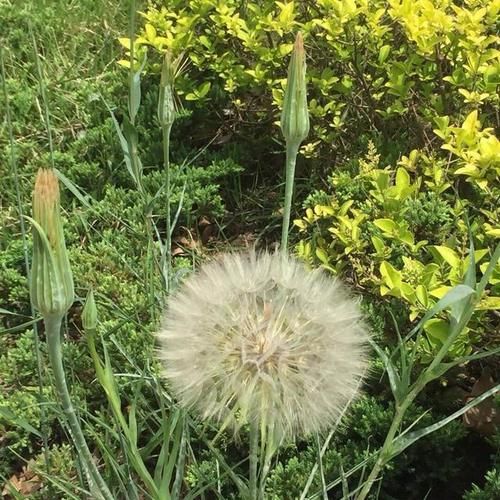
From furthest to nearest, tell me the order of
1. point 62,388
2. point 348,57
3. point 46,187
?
1. point 348,57
2. point 62,388
3. point 46,187

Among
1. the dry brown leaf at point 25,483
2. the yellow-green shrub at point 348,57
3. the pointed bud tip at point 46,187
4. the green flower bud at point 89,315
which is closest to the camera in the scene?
the pointed bud tip at point 46,187

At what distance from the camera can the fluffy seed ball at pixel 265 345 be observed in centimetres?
108

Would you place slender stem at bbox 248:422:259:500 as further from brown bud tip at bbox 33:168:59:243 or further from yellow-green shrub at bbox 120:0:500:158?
yellow-green shrub at bbox 120:0:500:158

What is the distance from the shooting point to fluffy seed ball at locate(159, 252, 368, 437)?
1.08 meters

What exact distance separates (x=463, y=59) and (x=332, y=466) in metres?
1.10

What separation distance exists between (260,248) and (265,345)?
3.48 ft

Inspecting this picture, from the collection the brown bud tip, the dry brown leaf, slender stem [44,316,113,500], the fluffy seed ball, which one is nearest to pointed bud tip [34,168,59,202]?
the brown bud tip

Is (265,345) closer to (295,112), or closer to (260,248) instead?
(295,112)

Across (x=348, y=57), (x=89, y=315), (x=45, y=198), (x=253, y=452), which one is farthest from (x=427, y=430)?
(x=348, y=57)

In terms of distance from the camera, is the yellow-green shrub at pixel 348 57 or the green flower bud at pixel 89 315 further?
the yellow-green shrub at pixel 348 57

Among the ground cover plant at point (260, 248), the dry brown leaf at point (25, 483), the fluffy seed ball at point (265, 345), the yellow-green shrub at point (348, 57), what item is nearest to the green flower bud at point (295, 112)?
the ground cover plant at point (260, 248)

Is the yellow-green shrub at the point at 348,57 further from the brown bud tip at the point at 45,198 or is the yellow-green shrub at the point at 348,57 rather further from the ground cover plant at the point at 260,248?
the brown bud tip at the point at 45,198

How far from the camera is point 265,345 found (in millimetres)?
1108

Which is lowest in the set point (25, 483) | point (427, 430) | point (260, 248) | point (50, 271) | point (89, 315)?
point (25, 483)
